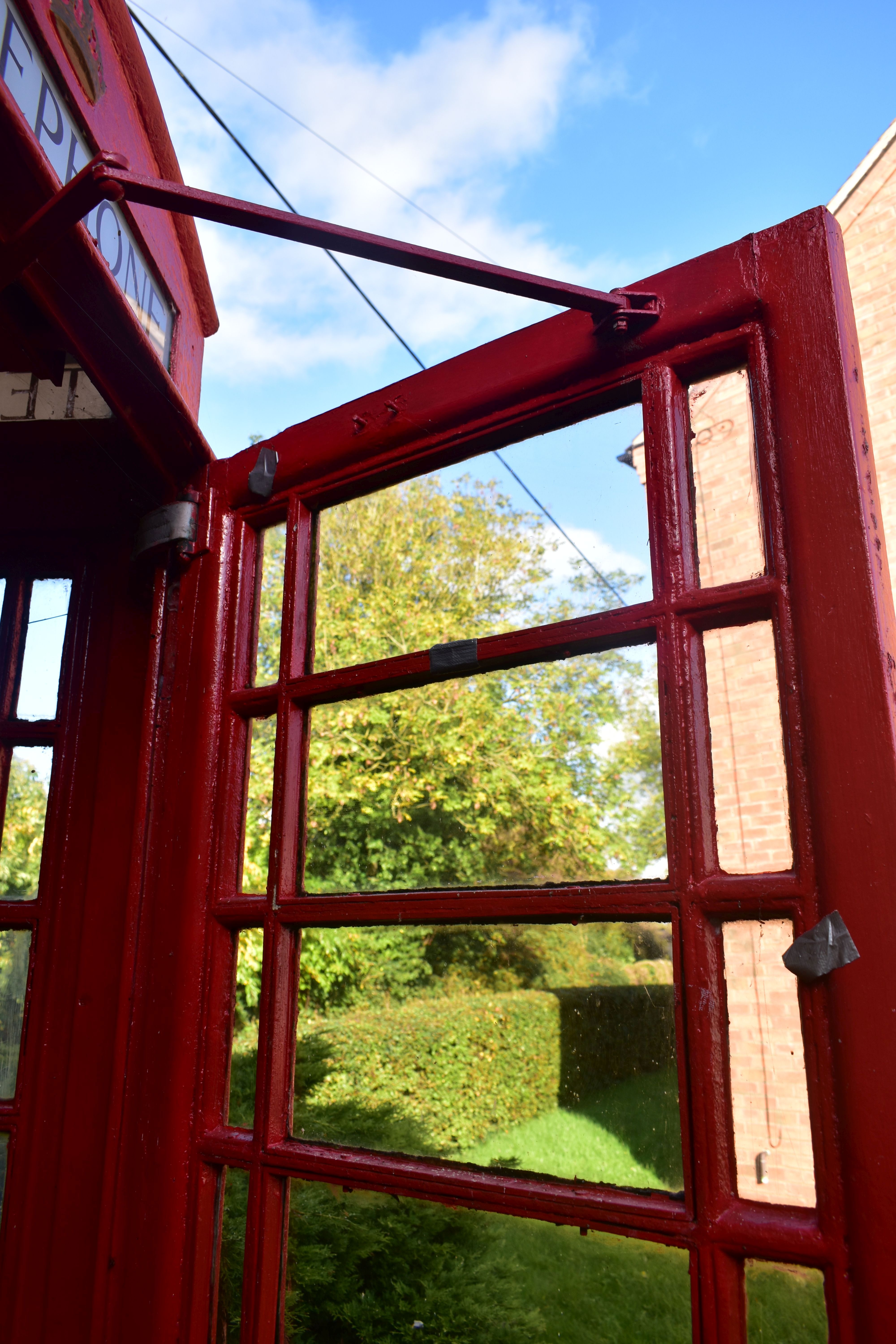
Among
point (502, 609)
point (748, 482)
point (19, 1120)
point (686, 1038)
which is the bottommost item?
point (19, 1120)

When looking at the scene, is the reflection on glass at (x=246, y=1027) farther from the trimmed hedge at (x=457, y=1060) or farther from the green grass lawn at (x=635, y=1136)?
the green grass lawn at (x=635, y=1136)

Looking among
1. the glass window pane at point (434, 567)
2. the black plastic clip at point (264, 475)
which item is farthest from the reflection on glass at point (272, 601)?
the black plastic clip at point (264, 475)

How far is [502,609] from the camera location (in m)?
4.90

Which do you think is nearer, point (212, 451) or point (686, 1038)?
point (686, 1038)

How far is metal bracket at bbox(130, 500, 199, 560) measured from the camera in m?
1.44

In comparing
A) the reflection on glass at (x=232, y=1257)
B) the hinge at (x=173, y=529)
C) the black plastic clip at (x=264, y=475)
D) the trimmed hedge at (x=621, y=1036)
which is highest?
the black plastic clip at (x=264, y=475)

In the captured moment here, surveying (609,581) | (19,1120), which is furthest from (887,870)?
(19,1120)

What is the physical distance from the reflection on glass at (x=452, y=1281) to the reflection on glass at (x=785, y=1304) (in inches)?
41.8

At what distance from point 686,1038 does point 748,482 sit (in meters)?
0.69

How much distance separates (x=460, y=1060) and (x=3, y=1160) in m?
4.40

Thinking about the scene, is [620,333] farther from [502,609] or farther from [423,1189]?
[502,609]

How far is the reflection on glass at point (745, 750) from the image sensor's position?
0.96 metres

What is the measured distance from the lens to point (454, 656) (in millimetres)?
1141

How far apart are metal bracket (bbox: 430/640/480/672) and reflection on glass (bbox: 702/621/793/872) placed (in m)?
0.31
